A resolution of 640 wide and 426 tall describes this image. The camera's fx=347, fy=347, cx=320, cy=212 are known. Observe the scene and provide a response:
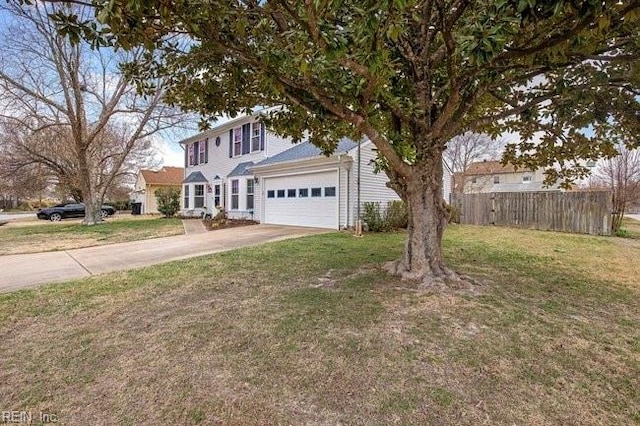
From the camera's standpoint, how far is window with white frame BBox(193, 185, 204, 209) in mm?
21375

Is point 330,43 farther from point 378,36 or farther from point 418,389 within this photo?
point 418,389

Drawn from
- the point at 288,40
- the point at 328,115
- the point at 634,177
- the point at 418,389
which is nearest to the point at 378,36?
the point at 288,40

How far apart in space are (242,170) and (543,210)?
13647mm

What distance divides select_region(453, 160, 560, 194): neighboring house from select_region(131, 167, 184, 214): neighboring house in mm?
28182

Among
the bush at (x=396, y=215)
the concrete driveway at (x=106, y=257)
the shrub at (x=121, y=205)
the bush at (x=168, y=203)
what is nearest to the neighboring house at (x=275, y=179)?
the bush at (x=168, y=203)

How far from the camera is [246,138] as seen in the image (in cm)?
Result: 1792

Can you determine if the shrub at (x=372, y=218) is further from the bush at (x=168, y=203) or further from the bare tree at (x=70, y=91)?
the bush at (x=168, y=203)

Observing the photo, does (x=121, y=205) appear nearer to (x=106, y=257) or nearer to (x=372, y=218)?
(x=106, y=257)

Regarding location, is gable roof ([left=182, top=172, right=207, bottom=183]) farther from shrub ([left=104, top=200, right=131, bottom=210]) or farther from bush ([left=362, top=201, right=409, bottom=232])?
shrub ([left=104, top=200, right=131, bottom=210])

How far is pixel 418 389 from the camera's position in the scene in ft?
9.05

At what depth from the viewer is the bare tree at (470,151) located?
1187 inches

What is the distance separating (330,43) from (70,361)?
366cm

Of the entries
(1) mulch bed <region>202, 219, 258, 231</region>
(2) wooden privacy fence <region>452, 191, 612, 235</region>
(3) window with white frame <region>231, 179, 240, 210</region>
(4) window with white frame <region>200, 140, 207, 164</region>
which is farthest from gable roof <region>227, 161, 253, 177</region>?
(2) wooden privacy fence <region>452, 191, 612, 235</region>

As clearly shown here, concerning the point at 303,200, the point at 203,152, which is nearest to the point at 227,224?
the point at 303,200
